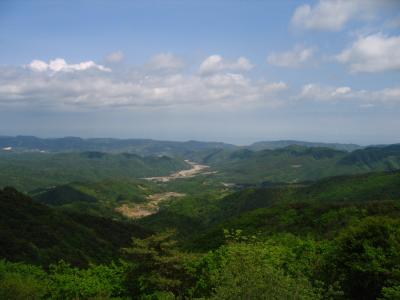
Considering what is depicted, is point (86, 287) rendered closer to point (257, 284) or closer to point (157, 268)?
point (157, 268)

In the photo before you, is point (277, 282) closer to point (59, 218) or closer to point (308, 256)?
point (308, 256)

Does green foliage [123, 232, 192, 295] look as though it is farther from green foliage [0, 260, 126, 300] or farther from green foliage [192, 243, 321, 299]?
green foliage [192, 243, 321, 299]

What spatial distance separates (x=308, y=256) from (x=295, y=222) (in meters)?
70.0

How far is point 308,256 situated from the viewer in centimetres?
4656

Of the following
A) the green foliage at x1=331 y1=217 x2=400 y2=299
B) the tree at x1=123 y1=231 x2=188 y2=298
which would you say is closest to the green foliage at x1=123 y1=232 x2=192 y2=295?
the tree at x1=123 y1=231 x2=188 y2=298

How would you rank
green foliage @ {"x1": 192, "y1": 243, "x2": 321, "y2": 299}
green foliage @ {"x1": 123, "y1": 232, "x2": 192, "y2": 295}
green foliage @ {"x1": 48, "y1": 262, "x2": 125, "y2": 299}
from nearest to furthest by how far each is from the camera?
green foliage @ {"x1": 192, "y1": 243, "x2": 321, "y2": 299}
green foliage @ {"x1": 123, "y1": 232, "x2": 192, "y2": 295}
green foliage @ {"x1": 48, "y1": 262, "x2": 125, "y2": 299}

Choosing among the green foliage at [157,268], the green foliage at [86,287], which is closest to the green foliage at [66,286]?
the green foliage at [86,287]

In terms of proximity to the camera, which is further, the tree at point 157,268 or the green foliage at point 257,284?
the tree at point 157,268

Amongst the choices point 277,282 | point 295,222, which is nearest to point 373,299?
point 277,282

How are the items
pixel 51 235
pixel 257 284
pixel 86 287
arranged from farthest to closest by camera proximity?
pixel 51 235, pixel 86 287, pixel 257 284

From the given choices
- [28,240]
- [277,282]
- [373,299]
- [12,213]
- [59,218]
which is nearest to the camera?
[277,282]

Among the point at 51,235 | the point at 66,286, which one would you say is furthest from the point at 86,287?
the point at 51,235

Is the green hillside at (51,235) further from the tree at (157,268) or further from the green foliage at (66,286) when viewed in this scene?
the tree at (157,268)

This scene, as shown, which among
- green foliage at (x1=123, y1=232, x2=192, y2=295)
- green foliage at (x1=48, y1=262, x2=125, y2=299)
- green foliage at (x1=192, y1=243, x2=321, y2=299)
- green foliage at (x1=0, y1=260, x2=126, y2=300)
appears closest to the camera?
green foliage at (x1=192, y1=243, x2=321, y2=299)
